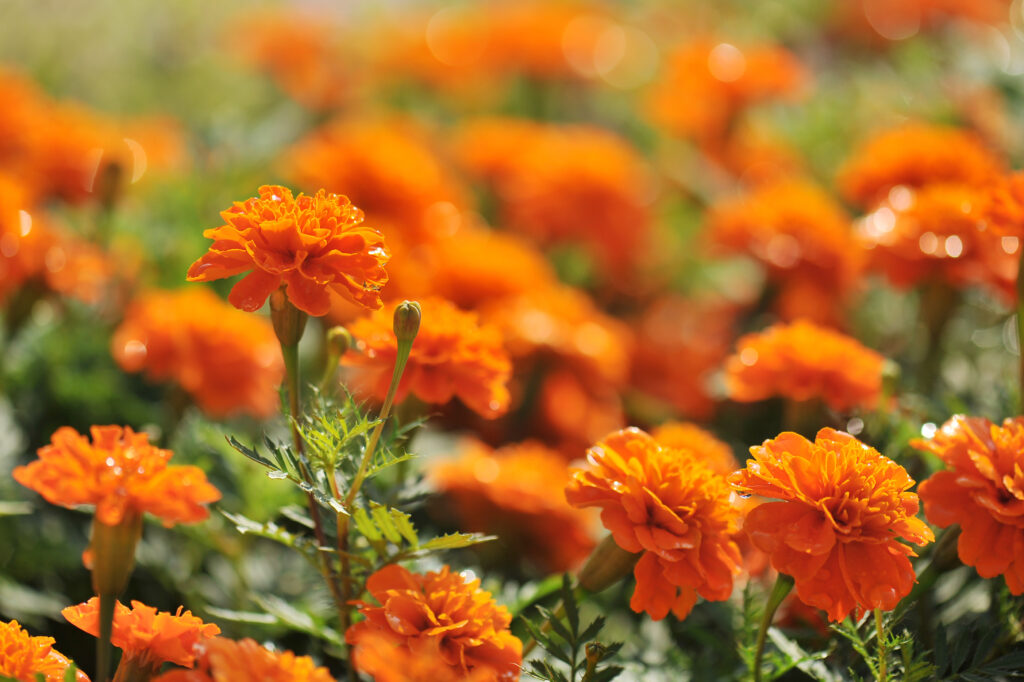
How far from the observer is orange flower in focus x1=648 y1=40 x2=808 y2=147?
4.71ft

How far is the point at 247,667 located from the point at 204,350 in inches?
19.6

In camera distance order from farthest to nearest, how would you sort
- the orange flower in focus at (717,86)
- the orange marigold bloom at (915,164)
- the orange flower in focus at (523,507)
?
the orange flower in focus at (717,86), the orange marigold bloom at (915,164), the orange flower in focus at (523,507)

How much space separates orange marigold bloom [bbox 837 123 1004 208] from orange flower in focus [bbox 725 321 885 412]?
32 centimetres

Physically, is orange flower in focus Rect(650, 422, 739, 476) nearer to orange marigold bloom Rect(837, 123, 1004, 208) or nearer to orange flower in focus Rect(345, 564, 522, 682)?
orange flower in focus Rect(345, 564, 522, 682)

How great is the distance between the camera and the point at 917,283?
817 millimetres

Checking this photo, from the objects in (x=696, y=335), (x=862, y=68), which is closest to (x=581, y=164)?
(x=696, y=335)

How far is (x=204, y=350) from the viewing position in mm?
847

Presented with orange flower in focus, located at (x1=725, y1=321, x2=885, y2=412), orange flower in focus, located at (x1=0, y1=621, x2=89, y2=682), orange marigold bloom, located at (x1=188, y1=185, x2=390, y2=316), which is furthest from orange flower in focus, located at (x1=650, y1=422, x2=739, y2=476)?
orange flower in focus, located at (x1=0, y1=621, x2=89, y2=682)

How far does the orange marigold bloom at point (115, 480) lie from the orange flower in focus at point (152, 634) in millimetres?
46

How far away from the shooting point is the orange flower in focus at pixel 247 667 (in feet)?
1.25

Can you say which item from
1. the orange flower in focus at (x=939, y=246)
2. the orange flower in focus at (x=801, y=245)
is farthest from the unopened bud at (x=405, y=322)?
the orange flower in focus at (x=801, y=245)

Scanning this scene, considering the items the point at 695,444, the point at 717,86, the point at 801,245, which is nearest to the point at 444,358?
the point at 695,444

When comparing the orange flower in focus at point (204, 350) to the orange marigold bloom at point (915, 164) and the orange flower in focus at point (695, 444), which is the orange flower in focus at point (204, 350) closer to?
the orange flower in focus at point (695, 444)

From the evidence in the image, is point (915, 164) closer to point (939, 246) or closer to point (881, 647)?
point (939, 246)
